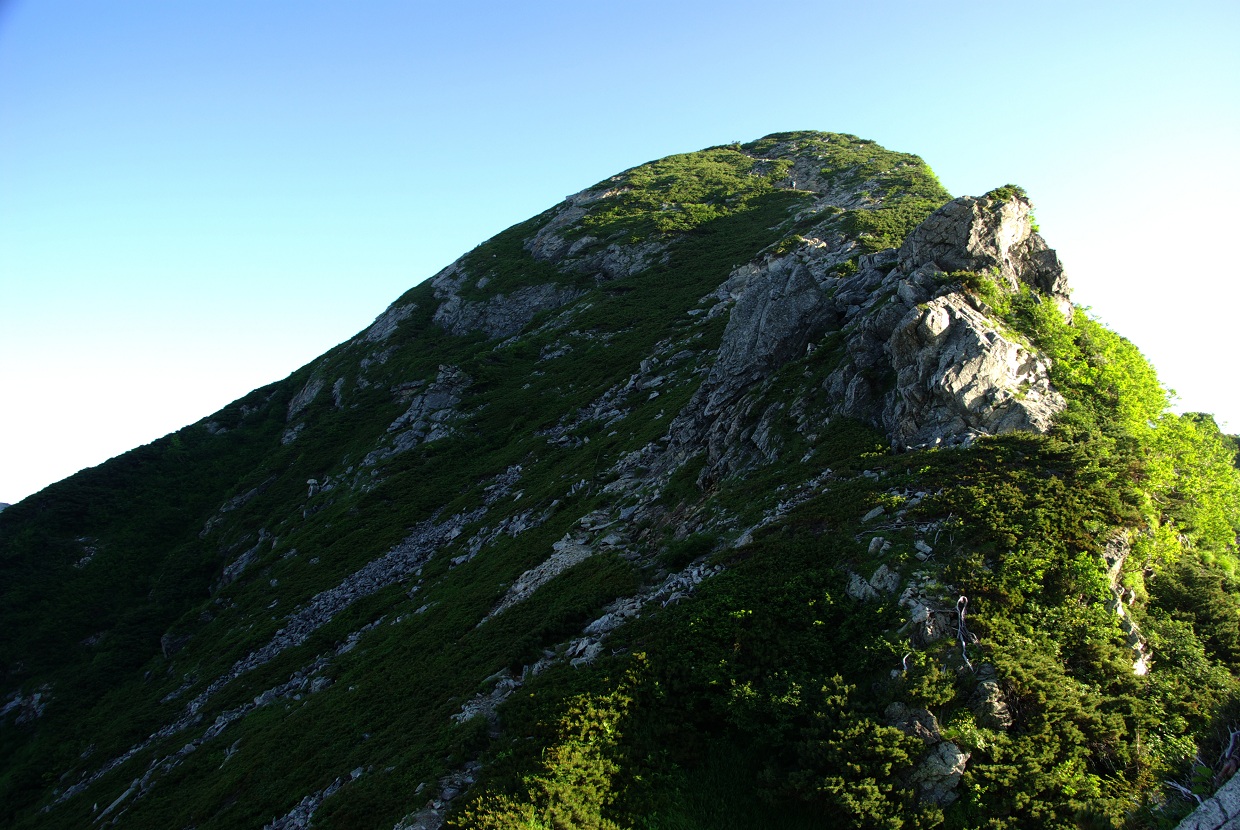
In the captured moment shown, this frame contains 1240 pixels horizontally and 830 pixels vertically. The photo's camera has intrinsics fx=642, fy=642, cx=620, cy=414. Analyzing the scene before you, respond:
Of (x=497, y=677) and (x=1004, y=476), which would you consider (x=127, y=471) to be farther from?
(x=1004, y=476)

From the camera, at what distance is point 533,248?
316 feet

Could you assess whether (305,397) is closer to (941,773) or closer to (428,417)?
(428,417)

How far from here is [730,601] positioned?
17.0 m

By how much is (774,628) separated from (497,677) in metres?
8.89

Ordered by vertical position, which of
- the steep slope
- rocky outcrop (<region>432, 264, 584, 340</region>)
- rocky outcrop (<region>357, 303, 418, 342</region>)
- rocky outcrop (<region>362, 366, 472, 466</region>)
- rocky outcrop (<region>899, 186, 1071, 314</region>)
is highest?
rocky outcrop (<region>357, 303, 418, 342</region>)

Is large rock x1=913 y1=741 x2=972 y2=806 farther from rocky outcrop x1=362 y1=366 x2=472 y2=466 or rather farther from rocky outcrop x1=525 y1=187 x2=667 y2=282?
rocky outcrop x1=525 y1=187 x2=667 y2=282

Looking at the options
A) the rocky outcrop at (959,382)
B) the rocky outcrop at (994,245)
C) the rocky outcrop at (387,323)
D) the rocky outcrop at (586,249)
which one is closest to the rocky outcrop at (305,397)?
the rocky outcrop at (387,323)

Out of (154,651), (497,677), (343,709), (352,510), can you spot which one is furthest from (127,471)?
(497,677)

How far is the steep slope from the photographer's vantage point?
43.1 ft

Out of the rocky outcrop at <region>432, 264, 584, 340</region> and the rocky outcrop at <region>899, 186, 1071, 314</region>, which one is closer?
the rocky outcrop at <region>899, 186, 1071, 314</region>

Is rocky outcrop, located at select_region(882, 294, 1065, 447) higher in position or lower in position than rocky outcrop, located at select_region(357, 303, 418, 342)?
lower

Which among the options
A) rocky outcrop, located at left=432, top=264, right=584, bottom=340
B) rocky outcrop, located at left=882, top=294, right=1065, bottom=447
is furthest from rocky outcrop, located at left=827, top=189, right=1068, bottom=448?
rocky outcrop, located at left=432, top=264, right=584, bottom=340

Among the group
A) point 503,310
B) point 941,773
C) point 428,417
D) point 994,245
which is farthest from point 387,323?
point 941,773

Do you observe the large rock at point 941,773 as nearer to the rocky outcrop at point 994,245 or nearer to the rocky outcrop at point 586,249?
the rocky outcrop at point 994,245
